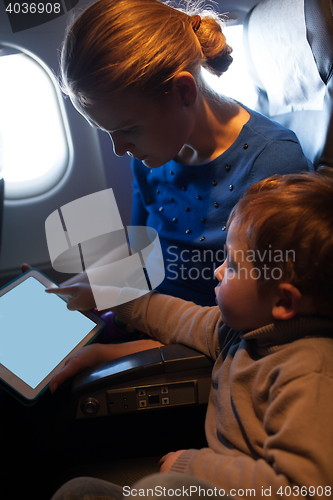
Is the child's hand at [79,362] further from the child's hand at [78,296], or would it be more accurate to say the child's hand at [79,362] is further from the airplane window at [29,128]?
the airplane window at [29,128]

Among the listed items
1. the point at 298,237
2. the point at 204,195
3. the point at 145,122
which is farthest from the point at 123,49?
the point at 298,237

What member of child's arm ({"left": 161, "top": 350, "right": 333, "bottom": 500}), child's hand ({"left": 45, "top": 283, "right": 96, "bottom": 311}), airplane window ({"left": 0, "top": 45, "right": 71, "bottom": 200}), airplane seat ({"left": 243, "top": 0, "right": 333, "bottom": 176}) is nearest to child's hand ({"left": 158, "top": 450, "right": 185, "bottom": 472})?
child's arm ({"left": 161, "top": 350, "right": 333, "bottom": 500})

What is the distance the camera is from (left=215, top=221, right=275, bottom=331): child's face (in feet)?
2.21

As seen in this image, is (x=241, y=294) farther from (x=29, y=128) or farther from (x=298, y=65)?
(x=29, y=128)

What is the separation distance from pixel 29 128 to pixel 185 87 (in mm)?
953

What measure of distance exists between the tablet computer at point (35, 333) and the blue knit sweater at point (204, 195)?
0.32 m

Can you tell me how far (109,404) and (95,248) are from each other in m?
0.95

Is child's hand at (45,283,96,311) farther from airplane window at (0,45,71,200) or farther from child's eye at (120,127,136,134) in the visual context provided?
airplane window at (0,45,71,200)

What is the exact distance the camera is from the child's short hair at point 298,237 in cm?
60

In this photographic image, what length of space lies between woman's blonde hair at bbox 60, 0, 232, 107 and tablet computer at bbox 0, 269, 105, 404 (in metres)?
0.54

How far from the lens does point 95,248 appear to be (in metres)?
1.63

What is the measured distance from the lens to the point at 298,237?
606 mm

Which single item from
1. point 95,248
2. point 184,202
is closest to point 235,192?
point 184,202

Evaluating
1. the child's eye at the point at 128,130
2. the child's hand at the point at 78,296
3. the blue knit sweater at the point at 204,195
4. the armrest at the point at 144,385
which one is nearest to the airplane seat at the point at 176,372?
the armrest at the point at 144,385
